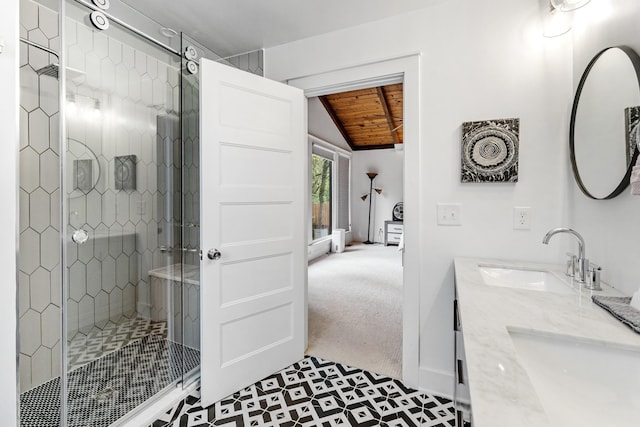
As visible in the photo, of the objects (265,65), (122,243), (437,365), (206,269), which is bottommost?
(437,365)

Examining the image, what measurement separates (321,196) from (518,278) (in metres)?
4.86

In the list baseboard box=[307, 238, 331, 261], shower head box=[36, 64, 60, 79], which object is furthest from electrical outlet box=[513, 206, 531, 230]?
baseboard box=[307, 238, 331, 261]

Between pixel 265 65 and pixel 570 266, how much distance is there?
2.32m

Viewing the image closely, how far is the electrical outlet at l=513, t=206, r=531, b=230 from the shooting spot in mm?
1643

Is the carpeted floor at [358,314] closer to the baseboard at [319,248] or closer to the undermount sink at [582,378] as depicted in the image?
the baseboard at [319,248]

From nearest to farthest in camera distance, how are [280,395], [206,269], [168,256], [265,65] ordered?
[206,269] < [280,395] < [168,256] < [265,65]

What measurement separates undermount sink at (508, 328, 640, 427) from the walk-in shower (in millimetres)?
1776

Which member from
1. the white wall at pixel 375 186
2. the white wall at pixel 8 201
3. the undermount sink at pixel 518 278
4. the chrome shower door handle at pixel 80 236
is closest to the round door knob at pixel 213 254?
the chrome shower door handle at pixel 80 236

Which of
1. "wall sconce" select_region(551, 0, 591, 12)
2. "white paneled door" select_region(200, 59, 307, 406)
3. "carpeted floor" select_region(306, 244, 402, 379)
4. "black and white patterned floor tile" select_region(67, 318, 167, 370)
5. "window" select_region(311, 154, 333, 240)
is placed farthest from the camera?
"window" select_region(311, 154, 333, 240)

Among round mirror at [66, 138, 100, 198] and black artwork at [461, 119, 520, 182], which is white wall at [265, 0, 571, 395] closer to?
black artwork at [461, 119, 520, 182]

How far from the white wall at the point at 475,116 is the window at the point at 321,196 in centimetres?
383

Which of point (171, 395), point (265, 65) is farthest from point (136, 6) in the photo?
point (171, 395)

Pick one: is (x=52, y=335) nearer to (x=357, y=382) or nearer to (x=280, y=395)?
(x=280, y=395)

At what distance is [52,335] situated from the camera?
1768 millimetres
